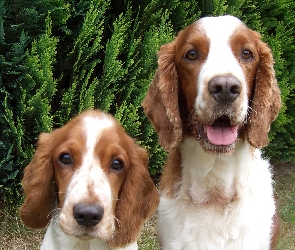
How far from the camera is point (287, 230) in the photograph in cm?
582

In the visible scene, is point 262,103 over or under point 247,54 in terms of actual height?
under

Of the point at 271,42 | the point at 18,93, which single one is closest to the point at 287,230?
the point at 271,42

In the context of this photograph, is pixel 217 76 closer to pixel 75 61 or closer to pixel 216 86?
pixel 216 86

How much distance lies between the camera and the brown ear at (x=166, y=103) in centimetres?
340

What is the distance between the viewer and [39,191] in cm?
331

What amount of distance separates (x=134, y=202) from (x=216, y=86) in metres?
0.96

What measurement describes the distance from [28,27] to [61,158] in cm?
207

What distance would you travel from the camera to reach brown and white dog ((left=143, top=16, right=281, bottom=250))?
3.27 meters

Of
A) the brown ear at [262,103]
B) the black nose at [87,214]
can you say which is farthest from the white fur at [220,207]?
the black nose at [87,214]

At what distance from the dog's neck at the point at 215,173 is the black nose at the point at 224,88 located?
1.65 ft

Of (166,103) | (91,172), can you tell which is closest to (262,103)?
(166,103)

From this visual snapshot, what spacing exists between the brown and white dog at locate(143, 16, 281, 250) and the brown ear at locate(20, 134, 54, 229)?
2.58ft

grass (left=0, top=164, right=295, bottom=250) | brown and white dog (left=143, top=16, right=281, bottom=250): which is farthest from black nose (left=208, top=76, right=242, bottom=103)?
grass (left=0, top=164, right=295, bottom=250)

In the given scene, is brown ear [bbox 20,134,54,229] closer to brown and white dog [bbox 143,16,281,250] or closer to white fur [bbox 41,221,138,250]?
white fur [bbox 41,221,138,250]
